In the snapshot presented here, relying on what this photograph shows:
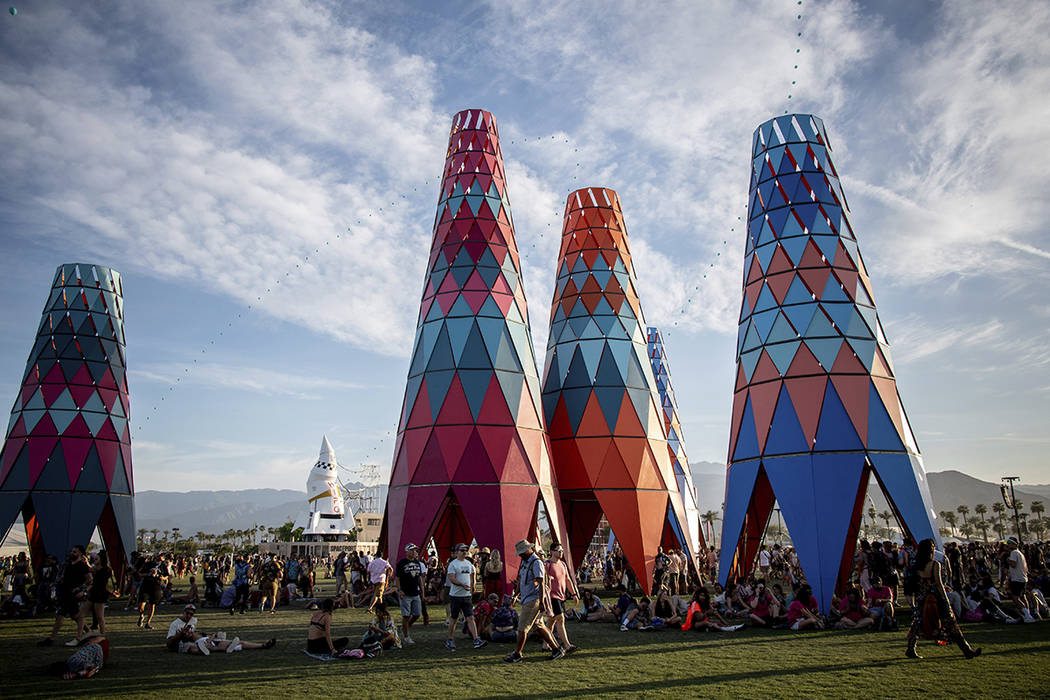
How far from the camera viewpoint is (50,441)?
2461 centimetres

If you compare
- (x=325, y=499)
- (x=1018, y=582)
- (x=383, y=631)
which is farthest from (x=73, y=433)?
(x=325, y=499)

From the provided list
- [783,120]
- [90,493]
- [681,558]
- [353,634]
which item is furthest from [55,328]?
[783,120]

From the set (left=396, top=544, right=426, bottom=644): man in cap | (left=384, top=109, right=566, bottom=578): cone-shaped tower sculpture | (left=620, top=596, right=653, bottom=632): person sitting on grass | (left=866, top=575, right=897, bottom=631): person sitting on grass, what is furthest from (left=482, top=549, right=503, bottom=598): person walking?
(left=866, top=575, right=897, bottom=631): person sitting on grass

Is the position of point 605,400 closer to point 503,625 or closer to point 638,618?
point 638,618

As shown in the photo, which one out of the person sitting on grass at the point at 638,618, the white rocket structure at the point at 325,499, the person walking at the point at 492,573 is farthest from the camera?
the white rocket structure at the point at 325,499

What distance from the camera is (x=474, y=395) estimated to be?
2181 centimetres

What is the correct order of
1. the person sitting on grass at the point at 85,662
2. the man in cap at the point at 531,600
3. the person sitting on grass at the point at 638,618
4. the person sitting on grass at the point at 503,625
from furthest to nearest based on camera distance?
1. the person sitting on grass at the point at 638,618
2. the person sitting on grass at the point at 503,625
3. the man in cap at the point at 531,600
4. the person sitting on grass at the point at 85,662

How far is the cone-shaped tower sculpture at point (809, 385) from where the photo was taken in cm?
1802

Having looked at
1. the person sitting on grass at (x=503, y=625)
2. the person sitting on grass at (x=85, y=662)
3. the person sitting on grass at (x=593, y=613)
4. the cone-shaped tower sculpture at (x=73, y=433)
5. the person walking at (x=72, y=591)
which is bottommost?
the person sitting on grass at (x=593, y=613)

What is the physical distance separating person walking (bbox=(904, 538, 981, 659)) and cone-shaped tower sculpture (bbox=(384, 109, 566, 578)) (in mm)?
11603

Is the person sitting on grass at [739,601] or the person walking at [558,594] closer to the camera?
the person walking at [558,594]

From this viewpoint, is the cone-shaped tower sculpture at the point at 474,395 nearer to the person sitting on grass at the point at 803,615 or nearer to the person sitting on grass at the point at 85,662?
the person sitting on grass at the point at 803,615

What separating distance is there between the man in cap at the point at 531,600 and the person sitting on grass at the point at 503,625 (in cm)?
185

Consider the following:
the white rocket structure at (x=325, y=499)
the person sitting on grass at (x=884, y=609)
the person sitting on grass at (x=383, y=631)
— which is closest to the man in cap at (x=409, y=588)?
the person sitting on grass at (x=383, y=631)
